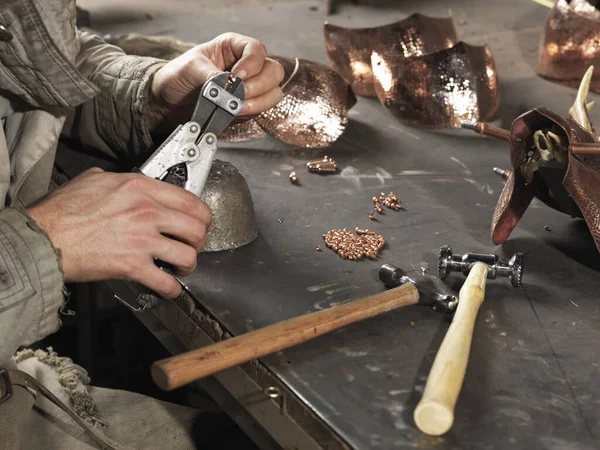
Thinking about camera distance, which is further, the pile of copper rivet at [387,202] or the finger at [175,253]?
the pile of copper rivet at [387,202]

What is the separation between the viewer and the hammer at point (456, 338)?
93cm

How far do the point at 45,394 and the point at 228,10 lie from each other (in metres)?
1.78

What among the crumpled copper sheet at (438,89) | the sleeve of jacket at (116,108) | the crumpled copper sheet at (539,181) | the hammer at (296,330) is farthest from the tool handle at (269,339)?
the crumpled copper sheet at (438,89)

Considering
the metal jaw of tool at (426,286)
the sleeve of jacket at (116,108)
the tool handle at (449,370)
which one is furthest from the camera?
the sleeve of jacket at (116,108)

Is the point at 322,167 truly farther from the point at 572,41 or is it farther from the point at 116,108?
the point at 572,41

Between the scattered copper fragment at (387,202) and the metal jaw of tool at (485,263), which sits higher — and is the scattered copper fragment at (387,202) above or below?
below

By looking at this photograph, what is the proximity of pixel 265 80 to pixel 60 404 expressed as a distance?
0.63 m

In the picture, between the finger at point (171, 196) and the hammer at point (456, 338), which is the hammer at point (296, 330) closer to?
the hammer at point (456, 338)

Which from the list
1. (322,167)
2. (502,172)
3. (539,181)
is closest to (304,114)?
(322,167)

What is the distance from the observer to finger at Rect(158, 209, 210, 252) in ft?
3.67

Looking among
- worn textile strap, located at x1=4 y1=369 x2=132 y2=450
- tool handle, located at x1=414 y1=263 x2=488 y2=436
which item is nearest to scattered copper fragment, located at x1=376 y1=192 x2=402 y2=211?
tool handle, located at x1=414 y1=263 x2=488 y2=436

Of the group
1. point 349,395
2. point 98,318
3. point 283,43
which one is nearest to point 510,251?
point 349,395

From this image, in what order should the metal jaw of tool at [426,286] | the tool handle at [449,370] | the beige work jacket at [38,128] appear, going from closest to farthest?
the tool handle at [449,370] < the beige work jacket at [38,128] < the metal jaw of tool at [426,286]

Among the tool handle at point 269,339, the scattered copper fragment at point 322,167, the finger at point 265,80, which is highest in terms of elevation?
the finger at point 265,80
